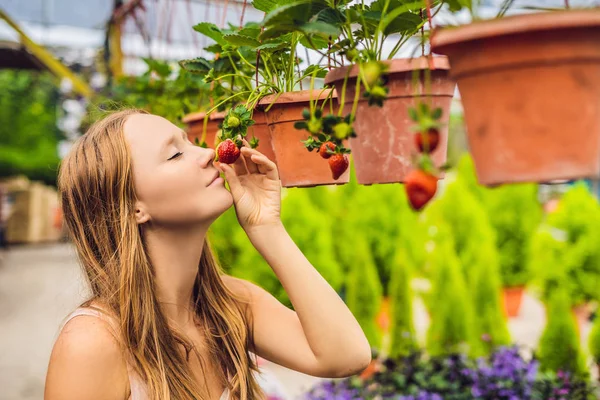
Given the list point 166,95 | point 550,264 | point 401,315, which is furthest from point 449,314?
point 166,95

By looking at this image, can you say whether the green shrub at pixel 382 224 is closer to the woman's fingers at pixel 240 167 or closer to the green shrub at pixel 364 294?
the green shrub at pixel 364 294

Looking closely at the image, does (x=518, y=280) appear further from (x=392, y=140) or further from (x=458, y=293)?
(x=392, y=140)

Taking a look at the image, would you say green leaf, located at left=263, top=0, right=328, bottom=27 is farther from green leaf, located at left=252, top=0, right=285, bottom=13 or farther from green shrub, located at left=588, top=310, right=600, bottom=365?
green shrub, located at left=588, top=310, right=600, bottom=365

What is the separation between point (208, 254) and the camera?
5.28 feet

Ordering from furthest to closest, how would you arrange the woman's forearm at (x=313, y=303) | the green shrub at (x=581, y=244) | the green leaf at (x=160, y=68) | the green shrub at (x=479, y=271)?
the green shrub at (x=581, y=244), the green shrub at (x=479, y=271), the green leaf at (x=160, y=68), the woman's forearm at (x=313, y=303)

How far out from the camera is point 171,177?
130cm

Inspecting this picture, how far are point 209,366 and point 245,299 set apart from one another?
0.66 feet

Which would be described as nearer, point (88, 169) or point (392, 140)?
point (392, 140)

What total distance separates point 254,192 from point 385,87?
517mm

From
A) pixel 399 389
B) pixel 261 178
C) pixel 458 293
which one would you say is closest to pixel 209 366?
pixel 261 178

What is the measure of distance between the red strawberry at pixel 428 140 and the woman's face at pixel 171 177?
24.3 inches

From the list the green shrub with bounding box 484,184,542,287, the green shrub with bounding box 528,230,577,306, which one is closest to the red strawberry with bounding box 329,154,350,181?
the green shrub with bounding box 528,230,577,306

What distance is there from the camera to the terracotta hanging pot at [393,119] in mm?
998

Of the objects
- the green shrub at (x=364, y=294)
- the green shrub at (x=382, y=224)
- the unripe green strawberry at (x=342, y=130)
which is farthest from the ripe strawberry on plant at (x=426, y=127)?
the green shrub at (x=382, y=224)
